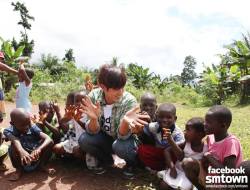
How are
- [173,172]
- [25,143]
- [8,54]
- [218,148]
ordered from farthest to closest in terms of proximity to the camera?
[8,54] → [25,143] → [173,172] → [218,148]

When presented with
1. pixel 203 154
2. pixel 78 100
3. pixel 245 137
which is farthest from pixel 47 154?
pixel 245 137

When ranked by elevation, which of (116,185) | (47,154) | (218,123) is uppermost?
(218,123)

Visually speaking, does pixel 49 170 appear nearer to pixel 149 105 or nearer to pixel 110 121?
pixel 110 121

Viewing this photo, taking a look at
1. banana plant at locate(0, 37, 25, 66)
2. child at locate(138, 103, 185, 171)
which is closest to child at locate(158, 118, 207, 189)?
child at locate(138, 103, 185, 171)

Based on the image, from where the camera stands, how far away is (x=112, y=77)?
3469 mm

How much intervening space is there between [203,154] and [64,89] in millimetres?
13150

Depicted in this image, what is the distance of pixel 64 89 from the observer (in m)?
16.0

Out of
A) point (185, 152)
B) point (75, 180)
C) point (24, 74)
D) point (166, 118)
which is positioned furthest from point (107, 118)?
point (24, 74)

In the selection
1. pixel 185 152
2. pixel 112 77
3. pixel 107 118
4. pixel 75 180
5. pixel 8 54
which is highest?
pixel 8 54

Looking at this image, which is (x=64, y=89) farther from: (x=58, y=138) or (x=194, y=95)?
(x=58, y=138)

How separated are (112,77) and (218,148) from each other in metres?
1.21

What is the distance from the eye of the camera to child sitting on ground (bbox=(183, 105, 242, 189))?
9.68 feet

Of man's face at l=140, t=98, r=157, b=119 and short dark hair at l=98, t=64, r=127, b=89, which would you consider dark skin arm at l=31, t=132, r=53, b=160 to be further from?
man's face at l=140, t=98, r=157, b=119

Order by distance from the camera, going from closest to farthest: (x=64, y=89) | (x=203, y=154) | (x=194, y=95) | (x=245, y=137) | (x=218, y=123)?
(x=218, y=123), (x=203, y=154), (x=245, y=137), (x=64, y=89), (x=194, y=95)
